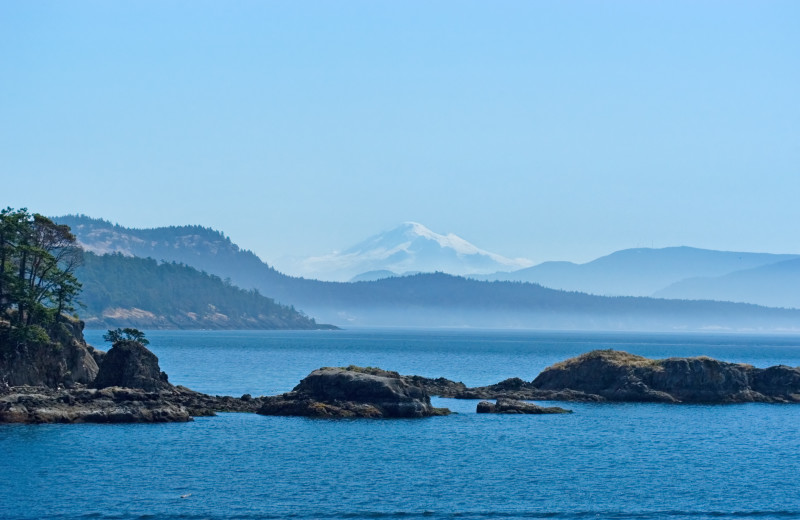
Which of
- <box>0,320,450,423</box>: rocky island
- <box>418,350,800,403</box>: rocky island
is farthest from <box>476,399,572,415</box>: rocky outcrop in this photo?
<box>418,350,800,403</box>: rocky island

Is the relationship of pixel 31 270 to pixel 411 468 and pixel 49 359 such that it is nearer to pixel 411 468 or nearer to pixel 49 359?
pixel 49 359

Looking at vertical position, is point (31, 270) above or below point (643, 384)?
above

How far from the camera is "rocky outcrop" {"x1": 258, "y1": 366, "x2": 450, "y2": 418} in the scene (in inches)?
3457

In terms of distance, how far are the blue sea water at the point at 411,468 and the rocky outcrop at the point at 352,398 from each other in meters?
2.15

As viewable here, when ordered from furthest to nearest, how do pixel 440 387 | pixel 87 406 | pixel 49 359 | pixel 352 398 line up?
1. pixel 440 387
2. pixel 49 359
3. pixel 352 398
4. pixel 87 406

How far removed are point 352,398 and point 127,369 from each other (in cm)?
1934

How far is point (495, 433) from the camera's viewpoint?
81625 millimetres

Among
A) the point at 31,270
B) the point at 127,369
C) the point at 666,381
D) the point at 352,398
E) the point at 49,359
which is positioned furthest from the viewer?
the point at 666,381

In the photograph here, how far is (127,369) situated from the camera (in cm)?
8856

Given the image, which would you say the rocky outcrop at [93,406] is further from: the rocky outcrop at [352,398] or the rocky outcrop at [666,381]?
the rocky outcrop at [666,381]

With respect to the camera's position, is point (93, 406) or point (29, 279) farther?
point (29, 279)

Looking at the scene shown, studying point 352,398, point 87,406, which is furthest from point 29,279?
point 352,398

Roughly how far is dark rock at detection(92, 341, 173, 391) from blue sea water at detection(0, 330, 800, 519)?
8.00m

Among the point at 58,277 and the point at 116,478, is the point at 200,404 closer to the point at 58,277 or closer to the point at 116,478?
the point at 58,277
